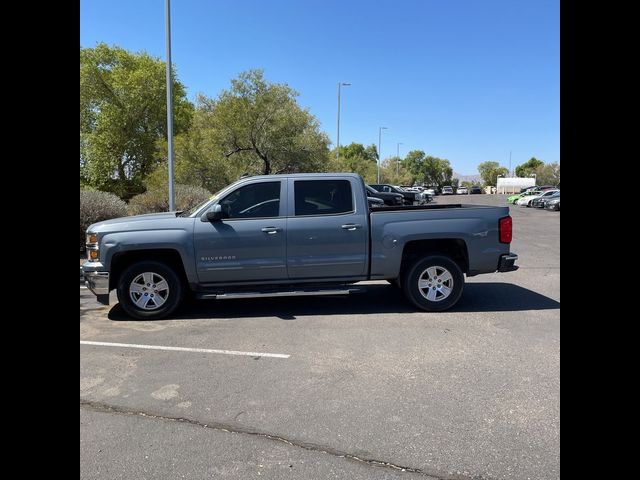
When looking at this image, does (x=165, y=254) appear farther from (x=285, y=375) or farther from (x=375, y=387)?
(x=375, y=387)

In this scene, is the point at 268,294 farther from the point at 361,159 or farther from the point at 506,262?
the point at 361,159

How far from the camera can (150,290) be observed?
252 inches

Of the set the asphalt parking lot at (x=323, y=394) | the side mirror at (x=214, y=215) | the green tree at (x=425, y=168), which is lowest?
the asphalt parking lot at (x=323, y=394)

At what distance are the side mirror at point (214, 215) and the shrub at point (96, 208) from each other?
727cm

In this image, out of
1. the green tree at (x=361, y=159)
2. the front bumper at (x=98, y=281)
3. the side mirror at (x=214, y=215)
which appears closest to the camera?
the front bumper at (x=98, y=281)

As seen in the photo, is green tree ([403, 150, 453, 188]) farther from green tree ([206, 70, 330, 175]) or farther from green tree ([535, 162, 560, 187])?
green tree ([206, 70, 330, 175])

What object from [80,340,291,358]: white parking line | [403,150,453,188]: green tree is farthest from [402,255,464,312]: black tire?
[403,150,453,188]: green tree

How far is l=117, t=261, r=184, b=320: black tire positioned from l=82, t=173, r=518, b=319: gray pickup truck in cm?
1

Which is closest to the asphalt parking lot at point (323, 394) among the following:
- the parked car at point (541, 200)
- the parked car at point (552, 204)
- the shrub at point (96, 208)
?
the shrub at point (96, 208)

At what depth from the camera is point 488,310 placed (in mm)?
6809

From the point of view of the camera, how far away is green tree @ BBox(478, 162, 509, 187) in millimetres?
131500

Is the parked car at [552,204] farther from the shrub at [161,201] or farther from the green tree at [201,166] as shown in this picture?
the shrub at [161,201]

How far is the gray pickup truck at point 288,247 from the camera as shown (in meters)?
6.33
